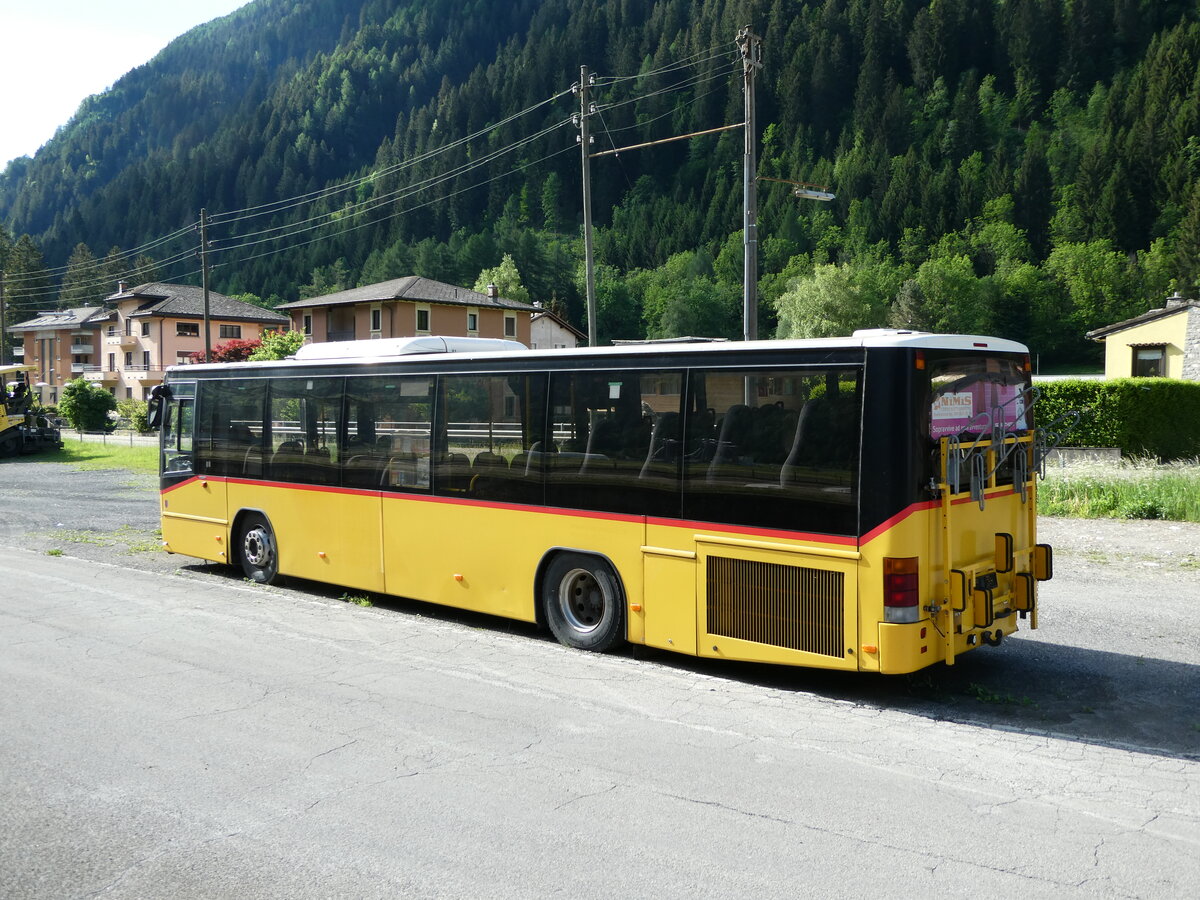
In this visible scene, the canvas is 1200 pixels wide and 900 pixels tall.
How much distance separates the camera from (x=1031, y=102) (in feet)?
535

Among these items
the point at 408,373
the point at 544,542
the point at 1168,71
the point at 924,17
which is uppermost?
the point at 924,17

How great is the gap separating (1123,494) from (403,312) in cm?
6094

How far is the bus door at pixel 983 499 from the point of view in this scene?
22.6 ft

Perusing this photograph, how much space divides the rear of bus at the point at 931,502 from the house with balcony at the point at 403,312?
211 ft

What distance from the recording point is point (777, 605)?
23.8 ft

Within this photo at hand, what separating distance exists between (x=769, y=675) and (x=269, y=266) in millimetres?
166187

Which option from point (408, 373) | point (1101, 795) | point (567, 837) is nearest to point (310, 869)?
point (567, 837)

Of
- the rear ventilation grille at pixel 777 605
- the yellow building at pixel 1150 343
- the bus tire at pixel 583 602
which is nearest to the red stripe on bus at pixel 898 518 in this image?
the rear ventilation grille at pixel 777 605

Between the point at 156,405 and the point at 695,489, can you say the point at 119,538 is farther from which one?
the point at 695,489

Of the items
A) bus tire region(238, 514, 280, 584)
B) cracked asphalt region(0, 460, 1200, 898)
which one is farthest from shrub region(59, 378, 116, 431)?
cracked asphalt region(0, 460, 1200, 898)

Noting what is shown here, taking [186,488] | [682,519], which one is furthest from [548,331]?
[682,519]

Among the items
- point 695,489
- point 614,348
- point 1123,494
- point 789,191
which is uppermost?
point 789,191

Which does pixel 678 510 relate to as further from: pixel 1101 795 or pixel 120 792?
pixel 120 792

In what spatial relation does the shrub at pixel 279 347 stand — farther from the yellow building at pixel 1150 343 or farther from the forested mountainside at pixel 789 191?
the forested mountainside at pixel 789 191
